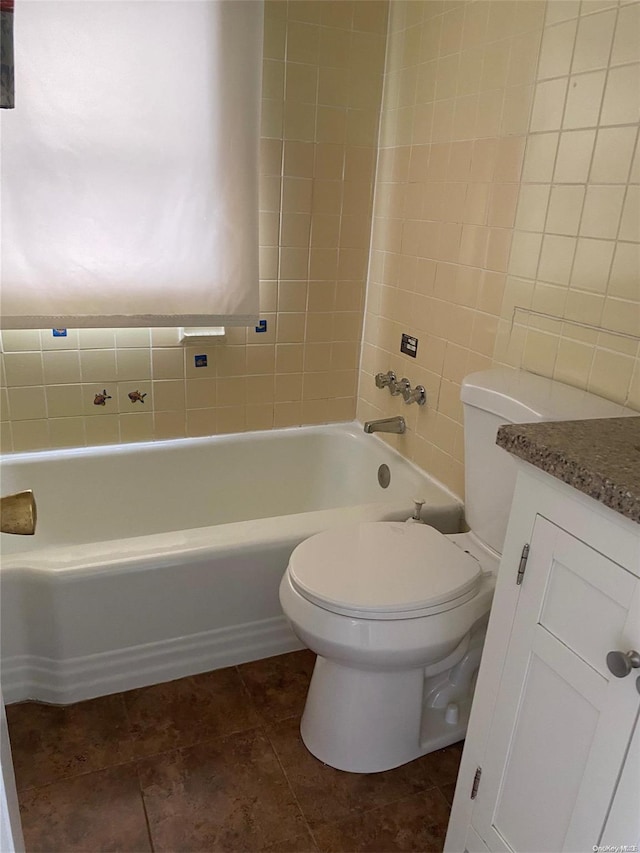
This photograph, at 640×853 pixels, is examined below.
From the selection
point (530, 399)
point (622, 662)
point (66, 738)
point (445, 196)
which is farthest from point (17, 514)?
point (445, 196)

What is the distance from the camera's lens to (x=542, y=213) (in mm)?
1552

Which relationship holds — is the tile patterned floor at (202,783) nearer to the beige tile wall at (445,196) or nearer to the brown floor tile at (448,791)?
the brown floor tile at (448,791)

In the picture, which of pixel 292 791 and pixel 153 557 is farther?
pixel 153 557

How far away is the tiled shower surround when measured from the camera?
1.40 metres

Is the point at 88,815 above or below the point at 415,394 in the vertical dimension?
below

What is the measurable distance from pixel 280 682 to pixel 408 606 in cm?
64

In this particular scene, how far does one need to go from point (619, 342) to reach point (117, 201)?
55.9 inches

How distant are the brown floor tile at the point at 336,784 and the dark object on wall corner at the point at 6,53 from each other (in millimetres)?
1490

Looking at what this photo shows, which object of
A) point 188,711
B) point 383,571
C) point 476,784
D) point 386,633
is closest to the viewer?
point 476,784

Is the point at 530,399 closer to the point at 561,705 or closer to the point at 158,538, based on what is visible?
the point at 561,705

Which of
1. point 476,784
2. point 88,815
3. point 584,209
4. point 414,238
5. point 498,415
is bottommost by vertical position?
point 88,815

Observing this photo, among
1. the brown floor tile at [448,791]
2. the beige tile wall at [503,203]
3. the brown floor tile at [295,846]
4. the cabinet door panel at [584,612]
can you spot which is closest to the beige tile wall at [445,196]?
the beige tile wall at [503,203]

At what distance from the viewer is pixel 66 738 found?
160 cm

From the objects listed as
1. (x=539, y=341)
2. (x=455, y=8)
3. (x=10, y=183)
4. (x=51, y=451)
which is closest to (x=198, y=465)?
(x=51, y=451)
